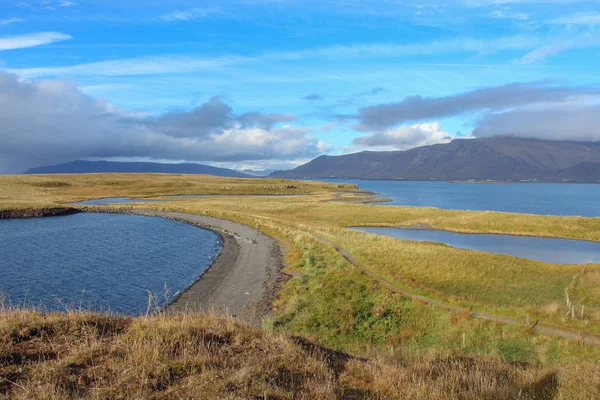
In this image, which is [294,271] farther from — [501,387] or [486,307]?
[501,387]

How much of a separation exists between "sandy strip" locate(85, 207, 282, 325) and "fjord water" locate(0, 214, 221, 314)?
2034 mm

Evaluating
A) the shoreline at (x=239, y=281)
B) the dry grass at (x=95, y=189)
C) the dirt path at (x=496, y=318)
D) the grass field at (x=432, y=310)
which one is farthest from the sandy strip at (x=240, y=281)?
the dry grass at (x=95, y=189)

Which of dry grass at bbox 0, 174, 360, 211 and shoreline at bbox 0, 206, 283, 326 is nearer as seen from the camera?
shoreline at bbox 0, 206, 283, 326

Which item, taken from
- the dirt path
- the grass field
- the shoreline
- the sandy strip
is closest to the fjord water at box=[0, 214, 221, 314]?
the shoreline

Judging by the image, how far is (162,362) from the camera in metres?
8.91

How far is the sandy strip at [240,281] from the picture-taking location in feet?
97.5

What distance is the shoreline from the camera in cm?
2953

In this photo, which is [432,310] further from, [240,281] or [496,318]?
[240,281]

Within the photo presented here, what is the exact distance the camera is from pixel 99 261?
45844mm

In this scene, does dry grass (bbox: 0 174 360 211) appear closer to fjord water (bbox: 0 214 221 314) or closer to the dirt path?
fjord water (bbox: 0 214 221 314)

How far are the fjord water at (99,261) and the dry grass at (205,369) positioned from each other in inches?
272

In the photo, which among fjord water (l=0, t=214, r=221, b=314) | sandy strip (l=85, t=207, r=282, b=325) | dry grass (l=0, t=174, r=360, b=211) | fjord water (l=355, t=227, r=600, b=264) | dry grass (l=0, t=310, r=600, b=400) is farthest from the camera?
dry grass (l=0, t=174, r=360, b=211)

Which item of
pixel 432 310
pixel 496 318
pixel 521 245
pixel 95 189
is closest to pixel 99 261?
pixel 432 310

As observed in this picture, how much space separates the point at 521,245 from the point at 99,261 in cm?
6043
